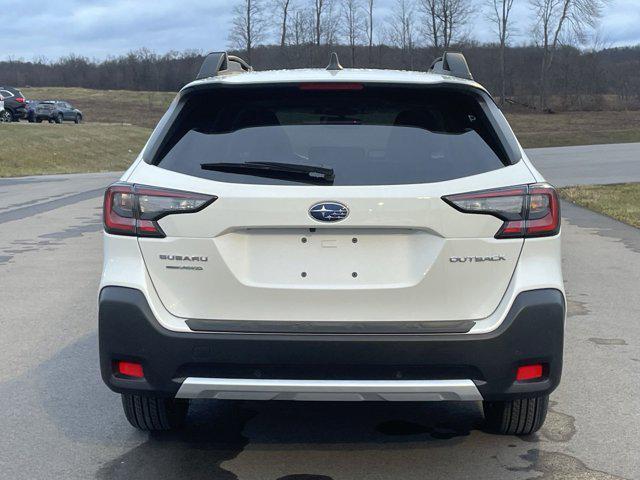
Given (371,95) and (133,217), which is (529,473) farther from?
(133,217)

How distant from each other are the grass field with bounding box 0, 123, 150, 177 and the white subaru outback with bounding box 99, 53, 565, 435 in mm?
29754

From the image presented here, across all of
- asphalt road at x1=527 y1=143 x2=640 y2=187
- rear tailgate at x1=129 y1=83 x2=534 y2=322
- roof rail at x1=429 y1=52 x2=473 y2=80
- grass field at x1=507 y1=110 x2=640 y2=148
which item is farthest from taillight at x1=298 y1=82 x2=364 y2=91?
grass field at x1=507 y1=110 x2=640 y2=148

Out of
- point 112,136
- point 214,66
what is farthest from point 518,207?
point 112,136

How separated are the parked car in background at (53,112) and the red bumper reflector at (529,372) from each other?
188 ft

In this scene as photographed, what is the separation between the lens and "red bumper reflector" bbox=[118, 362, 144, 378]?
3734 mm

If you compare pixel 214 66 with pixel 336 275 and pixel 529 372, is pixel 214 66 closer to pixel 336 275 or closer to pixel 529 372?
pixel 336 275

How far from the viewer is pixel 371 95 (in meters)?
3.93

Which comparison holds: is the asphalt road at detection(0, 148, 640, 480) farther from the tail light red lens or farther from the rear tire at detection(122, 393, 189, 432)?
the tail light red lens

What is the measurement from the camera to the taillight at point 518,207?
359 cm

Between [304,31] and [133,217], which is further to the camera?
[304,31]

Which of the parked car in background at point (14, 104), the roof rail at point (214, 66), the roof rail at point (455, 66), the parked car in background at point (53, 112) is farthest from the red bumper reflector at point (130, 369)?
the parked car in background at point (53, 112)

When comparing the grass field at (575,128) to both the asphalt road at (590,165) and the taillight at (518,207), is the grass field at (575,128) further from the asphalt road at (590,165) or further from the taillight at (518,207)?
the taillight at (518,207)

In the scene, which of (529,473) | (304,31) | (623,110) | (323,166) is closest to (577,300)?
(529,473)

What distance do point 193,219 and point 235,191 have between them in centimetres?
21
